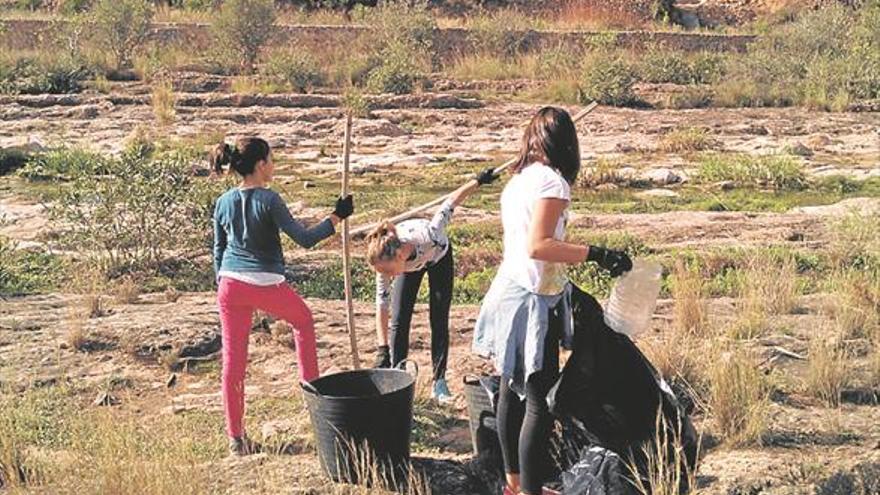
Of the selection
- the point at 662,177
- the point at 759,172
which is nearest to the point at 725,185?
the point at 759,172

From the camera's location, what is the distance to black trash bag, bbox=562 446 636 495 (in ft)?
14.1

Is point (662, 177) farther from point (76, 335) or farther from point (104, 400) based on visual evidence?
point (104, 400)

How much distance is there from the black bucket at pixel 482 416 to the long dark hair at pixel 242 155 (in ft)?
4.50

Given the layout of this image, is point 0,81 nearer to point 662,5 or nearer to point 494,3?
point 494,3

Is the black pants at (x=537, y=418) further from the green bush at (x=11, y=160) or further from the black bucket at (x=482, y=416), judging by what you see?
the green bush at (x=11, y=160)

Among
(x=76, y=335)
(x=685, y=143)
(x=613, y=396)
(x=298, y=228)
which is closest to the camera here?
(x=613, y=396)

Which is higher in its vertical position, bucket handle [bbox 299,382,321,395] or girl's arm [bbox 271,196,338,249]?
girl's arm [bbox 271,196,338,249]

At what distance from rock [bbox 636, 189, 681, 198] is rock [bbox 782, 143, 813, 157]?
2.91 m

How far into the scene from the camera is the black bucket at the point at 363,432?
15.7ft

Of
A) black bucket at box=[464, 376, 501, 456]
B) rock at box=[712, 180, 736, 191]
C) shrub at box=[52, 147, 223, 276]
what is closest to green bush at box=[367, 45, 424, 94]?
rock at box=[712, 180, 736, 191]

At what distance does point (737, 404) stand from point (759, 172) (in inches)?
359

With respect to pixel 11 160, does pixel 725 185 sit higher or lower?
lower

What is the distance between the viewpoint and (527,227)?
4.23m

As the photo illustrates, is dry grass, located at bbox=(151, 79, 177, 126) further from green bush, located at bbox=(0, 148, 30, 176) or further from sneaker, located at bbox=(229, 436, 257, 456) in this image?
sneaker, located at bbox=(229, 436, 257, 456)
